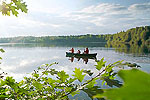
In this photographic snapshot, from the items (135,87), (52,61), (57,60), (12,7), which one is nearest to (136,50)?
(57,60)

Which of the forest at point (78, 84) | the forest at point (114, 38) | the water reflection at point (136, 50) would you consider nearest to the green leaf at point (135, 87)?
the forest at point (78, 84)

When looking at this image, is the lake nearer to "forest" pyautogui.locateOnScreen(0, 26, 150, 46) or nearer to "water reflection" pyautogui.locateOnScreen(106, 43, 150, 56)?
"water reflection" pyautogui.locateOnScreen(106, 43, 150, 56)

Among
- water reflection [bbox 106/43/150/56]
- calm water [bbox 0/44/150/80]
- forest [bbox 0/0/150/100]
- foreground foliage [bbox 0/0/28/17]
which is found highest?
foreground foliage [bbox 0/0/28/17]

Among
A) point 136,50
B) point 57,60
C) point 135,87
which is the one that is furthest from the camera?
point 136,50

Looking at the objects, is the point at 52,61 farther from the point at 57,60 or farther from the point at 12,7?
the point at 12,7

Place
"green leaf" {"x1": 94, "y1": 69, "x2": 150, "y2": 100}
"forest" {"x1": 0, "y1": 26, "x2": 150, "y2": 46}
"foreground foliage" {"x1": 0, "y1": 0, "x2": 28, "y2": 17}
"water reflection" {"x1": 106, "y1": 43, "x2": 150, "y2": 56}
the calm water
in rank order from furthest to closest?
"forest" {"x1": 0, "y1": 26, "x2": 150, "y2": 46} → "water reflection" {"x1": 106, "y1": 43, "x2": 150, "y2": 56} → the calm water → "foreground foliage" {"x1": 0, "y1": 0, "x2": 28, "y2": 17} → "green leaf" {"x1": 94, "y1": 69, "x2": 150, "y2": 100}

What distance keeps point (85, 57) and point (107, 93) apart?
36760mm

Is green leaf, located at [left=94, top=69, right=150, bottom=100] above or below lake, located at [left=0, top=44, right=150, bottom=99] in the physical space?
above

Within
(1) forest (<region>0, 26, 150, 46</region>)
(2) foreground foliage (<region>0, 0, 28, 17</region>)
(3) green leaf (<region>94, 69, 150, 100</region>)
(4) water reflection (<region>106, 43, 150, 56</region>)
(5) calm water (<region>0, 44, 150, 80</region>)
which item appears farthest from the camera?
(1) forest (<region>0, 26, 150, 46</region>)

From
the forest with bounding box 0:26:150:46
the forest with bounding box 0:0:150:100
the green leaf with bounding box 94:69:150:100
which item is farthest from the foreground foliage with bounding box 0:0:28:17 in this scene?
the forest with bounding box 0:26:150:46

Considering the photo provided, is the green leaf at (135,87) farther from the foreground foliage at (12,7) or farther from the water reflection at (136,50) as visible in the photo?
the water reflection at (136,50)

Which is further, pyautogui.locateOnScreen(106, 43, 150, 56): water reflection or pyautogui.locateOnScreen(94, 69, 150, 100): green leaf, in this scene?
pyautogui.locateOnScreen(106, 43, 150, 56): water reflection

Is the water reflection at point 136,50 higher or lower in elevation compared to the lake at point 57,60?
higher

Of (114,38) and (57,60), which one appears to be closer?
(57,60)
